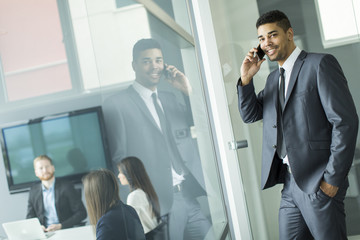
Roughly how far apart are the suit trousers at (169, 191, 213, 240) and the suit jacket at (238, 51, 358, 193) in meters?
0.59

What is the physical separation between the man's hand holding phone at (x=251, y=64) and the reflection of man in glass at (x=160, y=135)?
43cm

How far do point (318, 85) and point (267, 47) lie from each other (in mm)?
316

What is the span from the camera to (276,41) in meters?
1.71

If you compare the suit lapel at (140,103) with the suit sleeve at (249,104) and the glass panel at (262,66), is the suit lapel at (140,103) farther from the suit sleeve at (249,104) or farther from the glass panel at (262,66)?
the glass panel at (262,66)

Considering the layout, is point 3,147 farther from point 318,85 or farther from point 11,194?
point 318,85

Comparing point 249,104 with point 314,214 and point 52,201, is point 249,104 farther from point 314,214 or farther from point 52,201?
point 52,201

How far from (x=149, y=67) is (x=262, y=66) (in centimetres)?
65

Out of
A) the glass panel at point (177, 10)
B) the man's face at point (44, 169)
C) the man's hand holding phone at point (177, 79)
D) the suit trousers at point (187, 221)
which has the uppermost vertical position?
the glass panel at point (177, 10)

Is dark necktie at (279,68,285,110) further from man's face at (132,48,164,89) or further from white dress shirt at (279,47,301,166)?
man's face at (132,48,164,89)

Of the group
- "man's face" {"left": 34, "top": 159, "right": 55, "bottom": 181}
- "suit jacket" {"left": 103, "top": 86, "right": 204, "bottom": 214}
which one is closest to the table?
"man's face" {"left": 34, "top": 159, "right": 55, "bottom": 181}

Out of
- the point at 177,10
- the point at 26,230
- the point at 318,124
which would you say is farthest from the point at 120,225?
the point at 26,230

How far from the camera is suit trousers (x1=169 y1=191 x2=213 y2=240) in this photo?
1.89m

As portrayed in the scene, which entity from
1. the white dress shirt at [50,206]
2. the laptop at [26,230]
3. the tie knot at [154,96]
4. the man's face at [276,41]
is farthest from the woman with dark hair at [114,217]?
the white dress shirt at [50,206]

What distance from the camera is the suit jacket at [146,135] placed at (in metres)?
1.54
